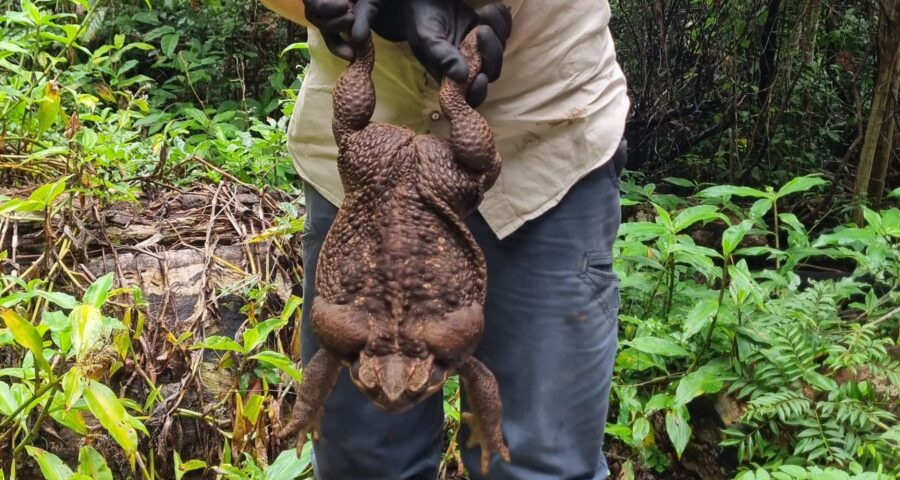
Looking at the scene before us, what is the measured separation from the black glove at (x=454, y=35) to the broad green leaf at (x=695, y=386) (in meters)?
1.74

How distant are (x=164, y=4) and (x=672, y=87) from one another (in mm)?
3498

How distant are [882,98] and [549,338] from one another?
323 centimetres

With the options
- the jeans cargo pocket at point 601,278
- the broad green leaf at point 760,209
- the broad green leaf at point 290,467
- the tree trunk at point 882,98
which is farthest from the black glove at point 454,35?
the tree trunk at point 882,98

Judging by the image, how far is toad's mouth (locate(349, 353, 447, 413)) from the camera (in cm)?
107

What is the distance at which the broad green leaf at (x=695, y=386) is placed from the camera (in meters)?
2.65

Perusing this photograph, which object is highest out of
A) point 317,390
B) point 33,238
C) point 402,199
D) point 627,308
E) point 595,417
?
point 402,199

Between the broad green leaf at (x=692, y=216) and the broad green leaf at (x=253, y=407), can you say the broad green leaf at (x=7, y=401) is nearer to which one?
the broad green leaf at (x=253, y=407)

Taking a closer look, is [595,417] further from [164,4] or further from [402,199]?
[164,4]

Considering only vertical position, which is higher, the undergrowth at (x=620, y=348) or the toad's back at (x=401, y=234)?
the toad's back at (x=401, y=234)

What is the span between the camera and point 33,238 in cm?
301

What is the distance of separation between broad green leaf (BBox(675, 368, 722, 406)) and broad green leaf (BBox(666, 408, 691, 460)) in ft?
0.13

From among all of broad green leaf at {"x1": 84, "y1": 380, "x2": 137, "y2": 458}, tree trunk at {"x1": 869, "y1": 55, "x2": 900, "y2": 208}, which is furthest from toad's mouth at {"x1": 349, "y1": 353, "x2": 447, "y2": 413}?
tree trunk at {"x1": 869, "y1": 55, "x2": 900, "y2": 208}

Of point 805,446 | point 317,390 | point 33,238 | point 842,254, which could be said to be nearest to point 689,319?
point 805,446

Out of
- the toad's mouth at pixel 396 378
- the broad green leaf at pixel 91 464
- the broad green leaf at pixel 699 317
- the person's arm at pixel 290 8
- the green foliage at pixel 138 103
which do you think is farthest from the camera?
the green foliage at pixel 138 103
